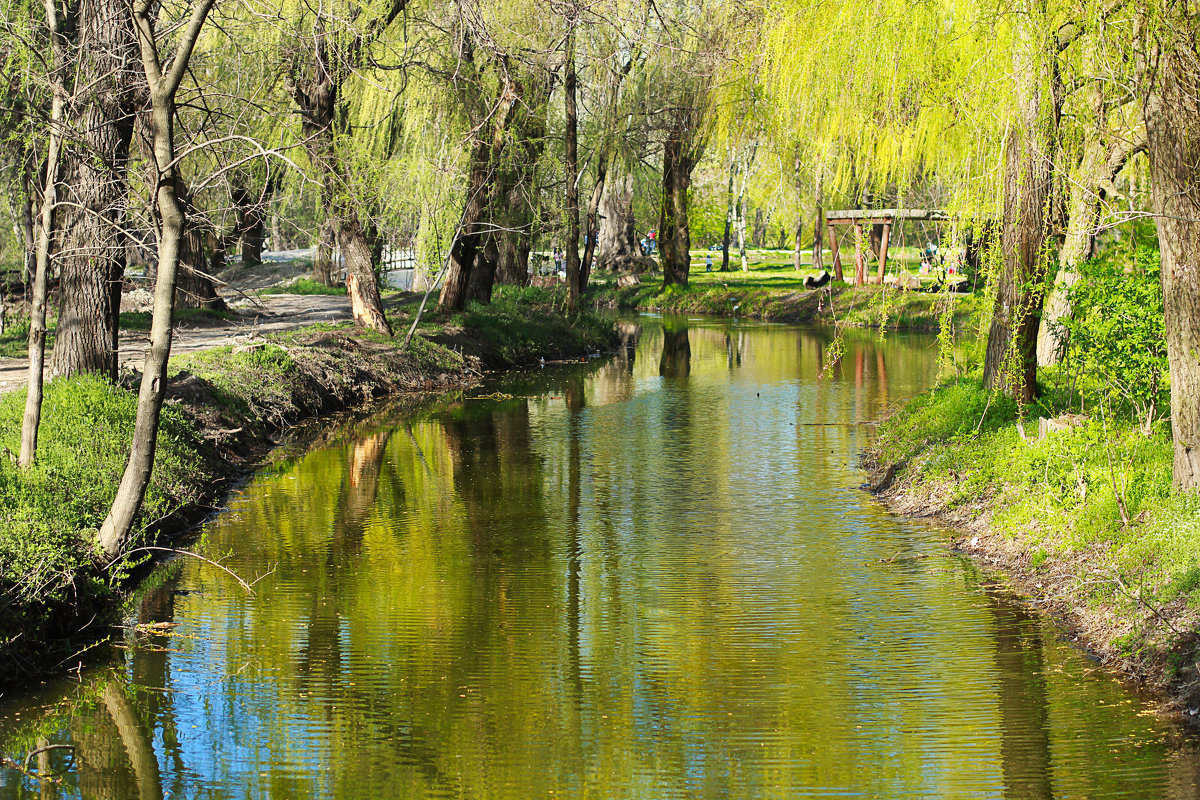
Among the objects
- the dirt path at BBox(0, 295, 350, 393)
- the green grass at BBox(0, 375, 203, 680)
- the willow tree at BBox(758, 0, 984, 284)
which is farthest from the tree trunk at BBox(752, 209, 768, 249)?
the green grass at BBox(0, 375, 203, 680)

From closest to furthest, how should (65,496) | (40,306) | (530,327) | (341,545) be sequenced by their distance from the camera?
(65,496) → (40,306) → (341,545) → (530,327)

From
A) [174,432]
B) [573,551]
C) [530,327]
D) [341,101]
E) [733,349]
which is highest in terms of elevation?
[341,101]

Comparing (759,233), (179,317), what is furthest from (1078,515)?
(759,233)

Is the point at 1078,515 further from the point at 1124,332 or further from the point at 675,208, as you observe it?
the point at 675,208

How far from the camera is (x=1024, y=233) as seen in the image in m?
10.0

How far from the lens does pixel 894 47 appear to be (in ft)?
30.6

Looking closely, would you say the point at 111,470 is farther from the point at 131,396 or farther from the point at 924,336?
the point at 924,336

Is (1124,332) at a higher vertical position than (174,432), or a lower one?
higher

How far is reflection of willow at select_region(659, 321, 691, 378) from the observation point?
22500 mm

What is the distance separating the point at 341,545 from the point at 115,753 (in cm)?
407

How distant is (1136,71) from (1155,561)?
3071 mm

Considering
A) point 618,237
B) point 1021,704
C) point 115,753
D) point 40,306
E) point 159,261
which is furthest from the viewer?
point 618,237

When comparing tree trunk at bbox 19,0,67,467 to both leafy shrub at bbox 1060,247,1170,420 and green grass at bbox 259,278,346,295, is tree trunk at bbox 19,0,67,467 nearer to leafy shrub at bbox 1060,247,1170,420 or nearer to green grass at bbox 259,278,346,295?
leafy shrub at bbox 1060,247,1170,420

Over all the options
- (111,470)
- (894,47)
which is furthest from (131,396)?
(894,47)
